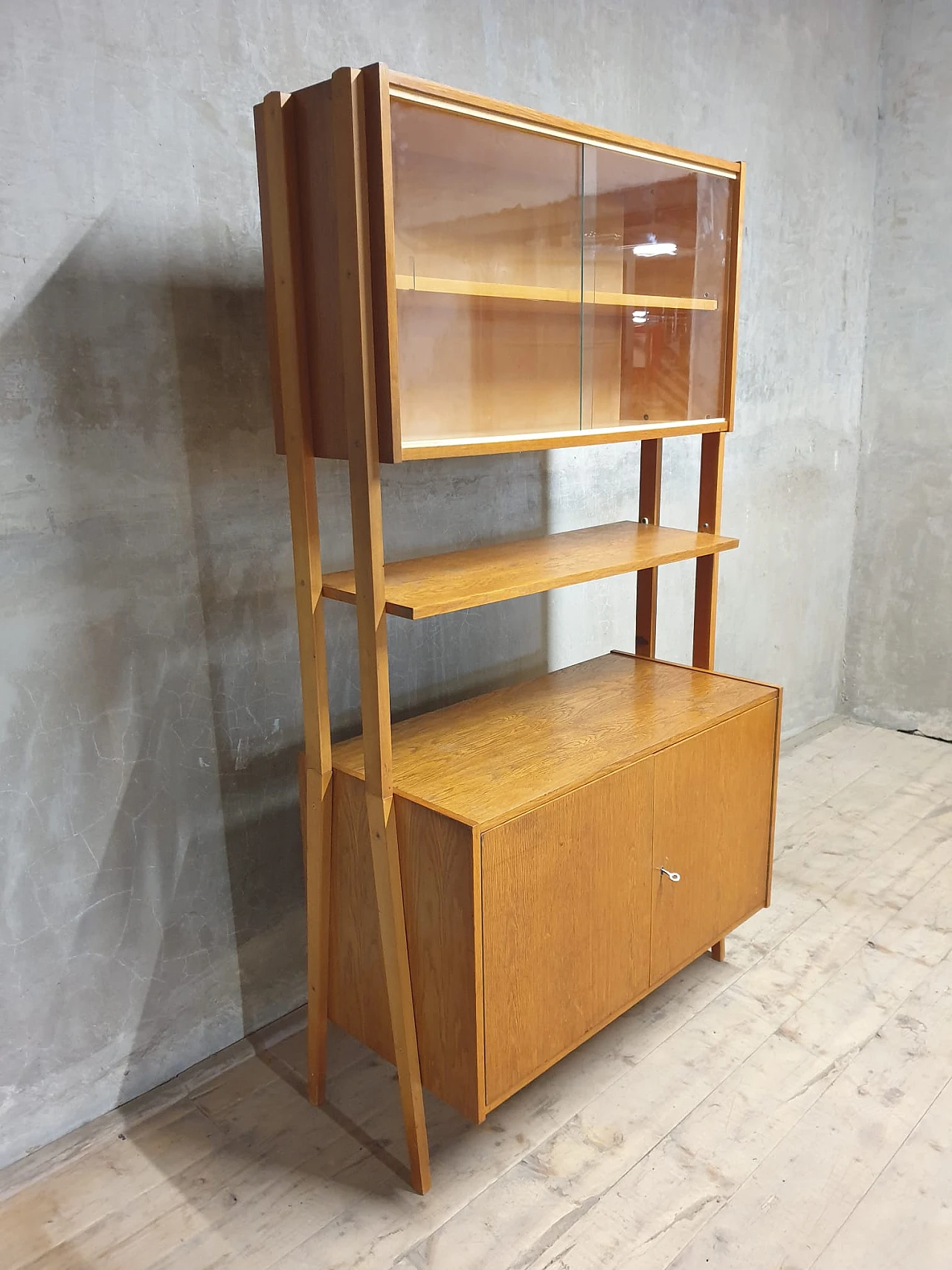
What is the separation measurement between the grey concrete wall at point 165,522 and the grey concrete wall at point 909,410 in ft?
4.74

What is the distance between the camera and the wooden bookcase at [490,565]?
4.90 ft

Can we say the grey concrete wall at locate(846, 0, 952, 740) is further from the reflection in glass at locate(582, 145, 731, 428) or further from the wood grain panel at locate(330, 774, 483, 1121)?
the wood grain panel at locate(330, 774, 483, 1121)

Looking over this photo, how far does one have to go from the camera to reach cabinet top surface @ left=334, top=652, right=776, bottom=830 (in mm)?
1675

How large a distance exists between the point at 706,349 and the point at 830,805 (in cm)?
179

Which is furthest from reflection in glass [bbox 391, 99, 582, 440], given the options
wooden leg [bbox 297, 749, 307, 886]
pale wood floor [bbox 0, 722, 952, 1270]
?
pale wood floor [bbox 0, 722, 952, 1270]

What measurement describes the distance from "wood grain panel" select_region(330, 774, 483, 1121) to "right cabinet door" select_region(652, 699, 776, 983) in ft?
1.73

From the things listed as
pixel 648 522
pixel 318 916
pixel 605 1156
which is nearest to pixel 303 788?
pixel 318 916

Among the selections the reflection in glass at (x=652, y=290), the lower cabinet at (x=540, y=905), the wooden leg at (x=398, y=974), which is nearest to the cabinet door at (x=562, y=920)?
the lower cabinet at (x=540, y=905)

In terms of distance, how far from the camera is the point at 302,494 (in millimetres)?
1617

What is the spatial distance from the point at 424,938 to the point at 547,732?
503mm

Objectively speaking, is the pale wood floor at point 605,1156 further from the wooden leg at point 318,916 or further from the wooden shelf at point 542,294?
the wooden shelf at point 542,294

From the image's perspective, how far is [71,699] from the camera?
67.6 inches

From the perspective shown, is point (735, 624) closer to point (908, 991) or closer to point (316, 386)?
point (908, 991)

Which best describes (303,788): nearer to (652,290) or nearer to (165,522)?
(165,522)
